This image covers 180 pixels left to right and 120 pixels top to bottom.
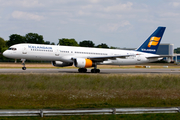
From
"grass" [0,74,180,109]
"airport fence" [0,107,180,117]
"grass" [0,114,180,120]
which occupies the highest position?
"airport fence" [0,107,180,117]

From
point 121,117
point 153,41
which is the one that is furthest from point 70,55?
point 121,117

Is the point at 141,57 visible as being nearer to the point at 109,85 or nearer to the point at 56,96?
the point at 109,85

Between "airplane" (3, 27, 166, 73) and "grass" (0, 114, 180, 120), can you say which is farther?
"airplane" (3, 27, 166, 73)

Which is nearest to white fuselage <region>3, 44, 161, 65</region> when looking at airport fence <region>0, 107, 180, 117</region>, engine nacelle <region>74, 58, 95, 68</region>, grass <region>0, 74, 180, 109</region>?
engine nacelle <region>74, 58, 95, 68</region>

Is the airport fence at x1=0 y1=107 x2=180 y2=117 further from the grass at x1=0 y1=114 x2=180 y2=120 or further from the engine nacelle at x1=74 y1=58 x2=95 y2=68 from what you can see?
the engine nacelle at x1=74 y1=58 x2=95 y2=68

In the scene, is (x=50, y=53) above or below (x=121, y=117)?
above

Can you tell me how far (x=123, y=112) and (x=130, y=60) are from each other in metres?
31.3

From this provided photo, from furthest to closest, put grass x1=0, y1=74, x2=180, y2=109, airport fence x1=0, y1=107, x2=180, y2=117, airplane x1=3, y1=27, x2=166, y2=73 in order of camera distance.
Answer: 1. airplane x1=3, y1=27, x2=166, y2=73
2. grass x1=0, y1=74, x2=180, y2=109
3. airport fence x1=0, y1=107, x2=180, y2=117

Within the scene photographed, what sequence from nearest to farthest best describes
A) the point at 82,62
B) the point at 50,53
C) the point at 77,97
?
the point at 77,97 → the point at 82,62 → the point at 50,53

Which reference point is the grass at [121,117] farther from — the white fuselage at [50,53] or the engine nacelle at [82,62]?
the white fuselage at [50,53]

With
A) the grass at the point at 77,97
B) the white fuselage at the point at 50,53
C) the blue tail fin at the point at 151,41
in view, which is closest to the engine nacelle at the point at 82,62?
the white fuselage at the point at 50,53

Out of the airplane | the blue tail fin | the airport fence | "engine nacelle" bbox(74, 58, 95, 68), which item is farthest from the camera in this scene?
the blue tail fin

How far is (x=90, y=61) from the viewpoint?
34.4 metres

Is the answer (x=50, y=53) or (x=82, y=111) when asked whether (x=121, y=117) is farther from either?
(x=50, y=53)
